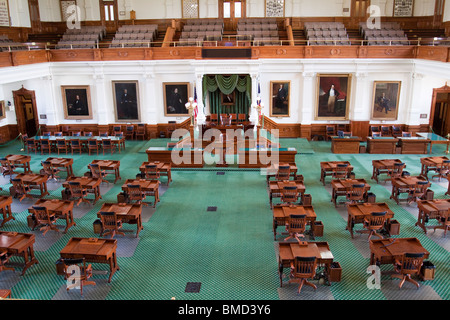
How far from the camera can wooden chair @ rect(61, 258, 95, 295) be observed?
25.9ft

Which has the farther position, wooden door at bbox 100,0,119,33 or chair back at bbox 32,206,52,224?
wooden door at bbox 100,0,119,33

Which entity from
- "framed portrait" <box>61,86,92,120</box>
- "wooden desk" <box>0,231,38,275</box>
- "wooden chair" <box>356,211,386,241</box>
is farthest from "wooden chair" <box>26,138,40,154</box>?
"wooden chair" <box>356,211,386,241</box>

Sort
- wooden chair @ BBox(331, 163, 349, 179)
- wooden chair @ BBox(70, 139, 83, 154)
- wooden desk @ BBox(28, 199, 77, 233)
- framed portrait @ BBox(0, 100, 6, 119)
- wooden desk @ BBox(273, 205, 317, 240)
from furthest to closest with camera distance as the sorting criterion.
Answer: framed portrait @ BBox(0, 100, 6, 119) < wooden chair @ BBox(70, 139, 83, 154) < wooden chair @ BBox(331, 163, 349, 179) < wooden desk @ BBox(28, 199, 77, 233) < wooden desk @ BBox(273, 205, 317, 240)

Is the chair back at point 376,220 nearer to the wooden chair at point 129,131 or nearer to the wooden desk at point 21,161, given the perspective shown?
the wooden desk at point 21,161

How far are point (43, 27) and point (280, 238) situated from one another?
1999cm

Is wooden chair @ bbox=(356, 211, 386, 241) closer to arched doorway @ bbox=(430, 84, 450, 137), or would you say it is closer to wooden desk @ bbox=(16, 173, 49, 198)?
wooden desk @ bbox=(16, 173, 49, 198)

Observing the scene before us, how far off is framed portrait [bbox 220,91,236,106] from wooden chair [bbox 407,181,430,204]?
11089mm

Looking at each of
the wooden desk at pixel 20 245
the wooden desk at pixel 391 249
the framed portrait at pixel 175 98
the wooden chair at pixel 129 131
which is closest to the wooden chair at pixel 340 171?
the wooden desk at pixel 391 249

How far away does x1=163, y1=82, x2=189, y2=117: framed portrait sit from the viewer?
2048 centimetres

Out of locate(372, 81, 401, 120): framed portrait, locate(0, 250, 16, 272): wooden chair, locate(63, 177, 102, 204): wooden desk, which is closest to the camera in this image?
locate(0, 250, 16, 272): wooden chair

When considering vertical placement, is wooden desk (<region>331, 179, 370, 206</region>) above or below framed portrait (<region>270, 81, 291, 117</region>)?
below

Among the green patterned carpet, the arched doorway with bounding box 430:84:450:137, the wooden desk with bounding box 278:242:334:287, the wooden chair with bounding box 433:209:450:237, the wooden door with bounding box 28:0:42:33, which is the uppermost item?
the wooden door with bounding box 28:0:42:33

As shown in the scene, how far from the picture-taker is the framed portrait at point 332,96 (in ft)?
65.4

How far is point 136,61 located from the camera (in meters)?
19.8
